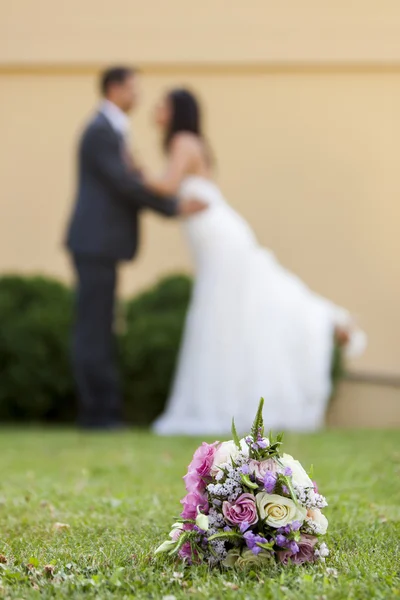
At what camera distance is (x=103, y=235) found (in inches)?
299

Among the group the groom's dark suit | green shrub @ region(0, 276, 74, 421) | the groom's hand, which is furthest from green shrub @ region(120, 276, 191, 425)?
the groom's hand

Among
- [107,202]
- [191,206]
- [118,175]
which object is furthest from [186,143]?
[107,202]

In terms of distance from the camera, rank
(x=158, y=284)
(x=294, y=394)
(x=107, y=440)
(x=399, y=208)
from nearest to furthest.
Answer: (x=107, y=440)
(x=294, y=394)
(x=158, y=284)
(x=399, y=208)

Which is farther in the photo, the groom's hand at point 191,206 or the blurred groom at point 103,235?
the groom's hand at point 191,206

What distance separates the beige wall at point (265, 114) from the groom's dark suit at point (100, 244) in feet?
6.57

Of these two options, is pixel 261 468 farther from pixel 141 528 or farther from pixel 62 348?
pixel 62 348

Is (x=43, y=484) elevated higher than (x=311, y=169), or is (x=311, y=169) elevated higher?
(x=311, y=169)

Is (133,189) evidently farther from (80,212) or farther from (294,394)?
(294,394)

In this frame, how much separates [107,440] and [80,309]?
131 centimetres

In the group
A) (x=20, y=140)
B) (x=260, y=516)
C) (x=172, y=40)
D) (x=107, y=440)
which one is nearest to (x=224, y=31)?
(x=172, y=40)

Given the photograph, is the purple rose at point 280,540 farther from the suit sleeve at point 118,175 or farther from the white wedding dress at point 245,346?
the suit sleeve at point 118,175

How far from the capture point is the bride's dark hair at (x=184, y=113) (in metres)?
7.91

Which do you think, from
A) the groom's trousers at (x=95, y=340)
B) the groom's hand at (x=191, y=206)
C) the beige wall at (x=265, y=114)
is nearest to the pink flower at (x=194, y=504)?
the groom's trousers at (x=95, y=340)

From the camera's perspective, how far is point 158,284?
351 inches
